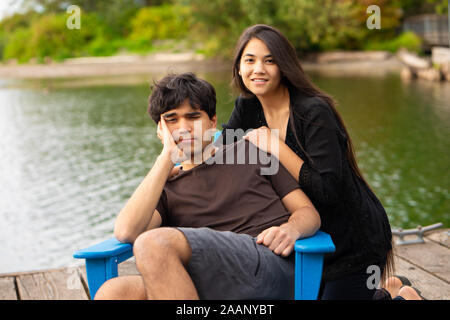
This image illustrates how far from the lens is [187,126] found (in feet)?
6.84

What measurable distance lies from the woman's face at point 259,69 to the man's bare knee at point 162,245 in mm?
793

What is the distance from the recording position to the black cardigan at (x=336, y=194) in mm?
2031

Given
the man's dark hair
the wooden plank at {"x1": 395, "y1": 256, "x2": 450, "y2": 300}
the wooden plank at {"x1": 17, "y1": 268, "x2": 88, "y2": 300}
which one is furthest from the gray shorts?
the wooden plank at {"x1": 17, "y1": 268, "x2": 88, "y2": 300}

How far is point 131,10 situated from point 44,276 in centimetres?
3629

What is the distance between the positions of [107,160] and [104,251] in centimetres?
698

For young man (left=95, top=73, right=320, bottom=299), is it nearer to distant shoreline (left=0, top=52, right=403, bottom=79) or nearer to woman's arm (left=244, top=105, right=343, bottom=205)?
woman's arm (left=244, top=105, right=343, bottom=205)

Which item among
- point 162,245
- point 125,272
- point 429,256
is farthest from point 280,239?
point 429,256

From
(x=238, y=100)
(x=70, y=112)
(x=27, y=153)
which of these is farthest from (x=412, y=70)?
(x=238, y=100)

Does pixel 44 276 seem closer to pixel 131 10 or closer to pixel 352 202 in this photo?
pixel 352 202

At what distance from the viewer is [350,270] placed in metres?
2.09

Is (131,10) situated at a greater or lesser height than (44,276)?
greater

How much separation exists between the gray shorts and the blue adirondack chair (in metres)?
0.10

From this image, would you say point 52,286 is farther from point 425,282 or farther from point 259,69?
point 425,282

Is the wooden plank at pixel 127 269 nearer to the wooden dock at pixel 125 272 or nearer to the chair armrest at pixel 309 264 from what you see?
the wooden dock at pixel 125 272
